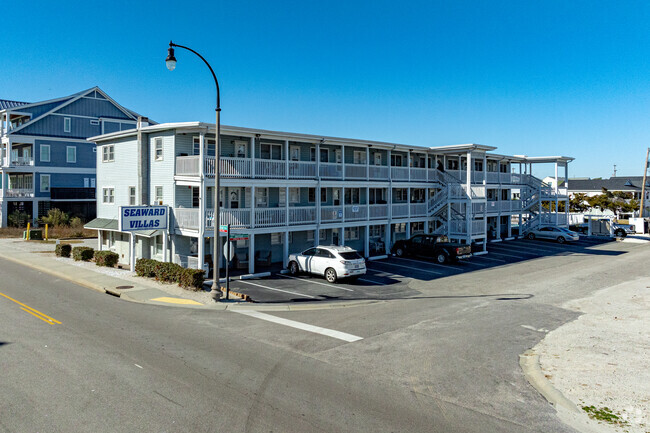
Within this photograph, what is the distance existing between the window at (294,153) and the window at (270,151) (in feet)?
2.52

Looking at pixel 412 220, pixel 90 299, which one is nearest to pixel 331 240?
pixel 412 220

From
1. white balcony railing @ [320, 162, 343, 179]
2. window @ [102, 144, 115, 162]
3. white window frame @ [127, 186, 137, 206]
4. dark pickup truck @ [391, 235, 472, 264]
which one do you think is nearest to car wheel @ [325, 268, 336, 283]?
white balcony railing @ [320, 162, 343, 179]

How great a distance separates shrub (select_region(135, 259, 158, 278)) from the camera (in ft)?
70.2

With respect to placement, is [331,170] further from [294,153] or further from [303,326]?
[303,326]

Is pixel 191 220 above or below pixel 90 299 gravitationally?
above

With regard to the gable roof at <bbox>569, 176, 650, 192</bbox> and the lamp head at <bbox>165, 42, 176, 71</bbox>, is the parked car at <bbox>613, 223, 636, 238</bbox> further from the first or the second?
the lamp head at <bbox>165, 42, 176, 71</bbox>

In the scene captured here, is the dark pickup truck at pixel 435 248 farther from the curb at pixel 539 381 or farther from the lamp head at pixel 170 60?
the lamp head at pixel 170 60

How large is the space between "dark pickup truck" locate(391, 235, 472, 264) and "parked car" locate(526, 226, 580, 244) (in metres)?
16.4

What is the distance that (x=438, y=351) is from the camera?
36.4 ft

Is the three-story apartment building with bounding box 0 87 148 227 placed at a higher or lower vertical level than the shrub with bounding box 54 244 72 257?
higher

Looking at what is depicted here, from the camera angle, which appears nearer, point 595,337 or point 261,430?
point 261,430

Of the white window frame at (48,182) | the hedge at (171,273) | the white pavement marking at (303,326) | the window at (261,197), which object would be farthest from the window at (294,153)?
the white window frame at (48,182)

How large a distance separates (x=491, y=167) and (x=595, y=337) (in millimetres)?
33383

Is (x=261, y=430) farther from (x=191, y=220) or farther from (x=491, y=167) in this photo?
(x=491, y=167)
